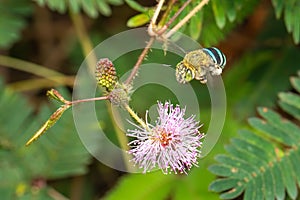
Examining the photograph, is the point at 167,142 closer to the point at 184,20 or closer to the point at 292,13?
the point at 184,20


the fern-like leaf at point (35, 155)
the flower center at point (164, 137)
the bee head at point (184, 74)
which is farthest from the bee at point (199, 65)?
the fern-like leaf at point (35, 155)

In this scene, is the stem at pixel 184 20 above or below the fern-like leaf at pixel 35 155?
above

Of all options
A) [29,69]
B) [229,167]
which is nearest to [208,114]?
[229,167]

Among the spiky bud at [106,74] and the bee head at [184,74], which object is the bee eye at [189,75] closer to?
the bee head at [184,74]

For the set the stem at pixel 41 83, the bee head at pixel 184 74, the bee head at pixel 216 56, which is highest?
the bee head at pixel 216 56

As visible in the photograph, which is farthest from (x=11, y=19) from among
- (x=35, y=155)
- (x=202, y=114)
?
(x=202, y=114)

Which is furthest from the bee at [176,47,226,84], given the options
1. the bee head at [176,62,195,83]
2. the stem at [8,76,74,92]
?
the stem at [8,76,74,92]

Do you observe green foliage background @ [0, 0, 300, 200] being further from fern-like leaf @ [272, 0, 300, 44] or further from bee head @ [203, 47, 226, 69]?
bee head @ [203, 47, 226, 69]

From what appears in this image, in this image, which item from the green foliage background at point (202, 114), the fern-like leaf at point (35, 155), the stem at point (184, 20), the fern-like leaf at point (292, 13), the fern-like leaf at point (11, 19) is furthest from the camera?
the fern-like leaf at point (11, 19)
